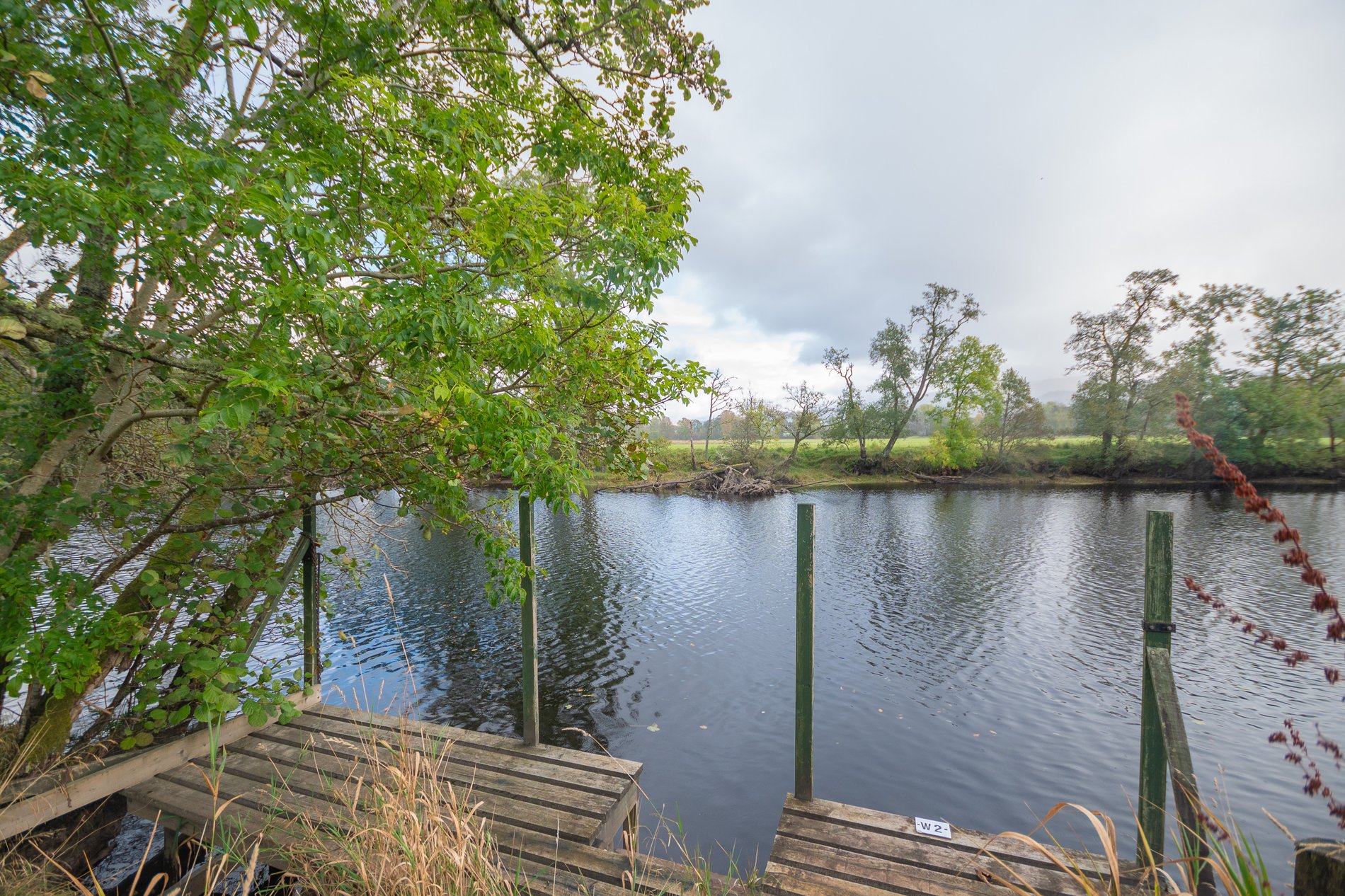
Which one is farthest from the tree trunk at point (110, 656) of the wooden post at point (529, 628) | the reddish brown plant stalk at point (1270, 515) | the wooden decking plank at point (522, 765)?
the reddish brown plant stalk at point (1270, 515)

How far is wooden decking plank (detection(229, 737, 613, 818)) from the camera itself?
3.87 m

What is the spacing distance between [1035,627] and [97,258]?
509 inches

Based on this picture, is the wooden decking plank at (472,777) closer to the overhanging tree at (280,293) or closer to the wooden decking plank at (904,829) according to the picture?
the overhanging tree at (280,293)

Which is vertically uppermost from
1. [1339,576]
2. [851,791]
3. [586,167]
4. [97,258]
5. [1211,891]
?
[586,167]

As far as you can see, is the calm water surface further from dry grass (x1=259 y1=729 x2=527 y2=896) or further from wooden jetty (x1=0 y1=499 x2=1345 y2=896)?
wooden jetty (x1=0 y1=499 x2=1345 y2=896)

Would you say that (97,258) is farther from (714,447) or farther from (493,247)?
(714,447)

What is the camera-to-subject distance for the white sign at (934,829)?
3.59 m

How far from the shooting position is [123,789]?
163 inches

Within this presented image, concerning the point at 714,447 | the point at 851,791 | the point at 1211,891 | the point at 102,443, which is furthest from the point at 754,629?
the point at 714,447

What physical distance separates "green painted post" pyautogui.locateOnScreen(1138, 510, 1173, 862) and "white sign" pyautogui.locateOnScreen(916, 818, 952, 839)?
98cm

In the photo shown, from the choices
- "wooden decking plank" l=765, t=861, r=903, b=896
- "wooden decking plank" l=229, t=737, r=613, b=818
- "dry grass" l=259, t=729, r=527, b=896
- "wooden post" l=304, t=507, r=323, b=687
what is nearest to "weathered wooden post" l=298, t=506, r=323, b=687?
"wooden post" l=304, t=507, r=323, b=687

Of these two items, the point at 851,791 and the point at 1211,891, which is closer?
the point at 1211,891

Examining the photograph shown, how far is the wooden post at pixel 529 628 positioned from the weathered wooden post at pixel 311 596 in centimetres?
206

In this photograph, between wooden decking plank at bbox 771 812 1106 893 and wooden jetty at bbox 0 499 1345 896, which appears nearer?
wooden jetty at bbox 0 499 1345 896
